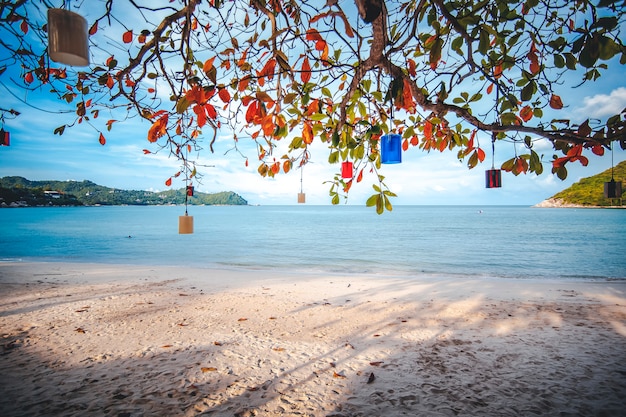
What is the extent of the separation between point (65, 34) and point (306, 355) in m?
3.29

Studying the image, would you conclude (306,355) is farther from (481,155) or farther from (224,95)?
(224,95)

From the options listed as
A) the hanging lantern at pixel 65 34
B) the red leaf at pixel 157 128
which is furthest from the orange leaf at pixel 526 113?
the hanging lantern at pixel 65 34

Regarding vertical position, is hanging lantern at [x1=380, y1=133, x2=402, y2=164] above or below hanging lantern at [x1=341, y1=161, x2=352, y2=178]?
above

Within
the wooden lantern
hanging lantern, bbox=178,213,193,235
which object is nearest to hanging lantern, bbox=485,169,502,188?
the wooden lantern

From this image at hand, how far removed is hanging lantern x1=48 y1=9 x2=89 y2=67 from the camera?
4.82ft

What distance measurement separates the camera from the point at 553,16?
8.45 ft

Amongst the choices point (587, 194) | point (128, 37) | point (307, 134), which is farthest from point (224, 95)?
point (587, 194)

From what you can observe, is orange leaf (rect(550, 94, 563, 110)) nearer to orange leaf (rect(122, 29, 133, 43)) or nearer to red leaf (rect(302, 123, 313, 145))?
red leaf (rect(302, 123, 313, 145))

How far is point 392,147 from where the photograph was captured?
83.5 inches

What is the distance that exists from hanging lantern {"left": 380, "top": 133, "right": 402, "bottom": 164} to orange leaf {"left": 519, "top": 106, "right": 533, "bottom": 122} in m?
1.43

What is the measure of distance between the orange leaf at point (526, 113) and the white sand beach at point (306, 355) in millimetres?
2458

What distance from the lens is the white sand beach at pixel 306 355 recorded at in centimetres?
225

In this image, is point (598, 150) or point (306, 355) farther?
point (306, 355)

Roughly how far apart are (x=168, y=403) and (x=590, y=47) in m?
3.46
